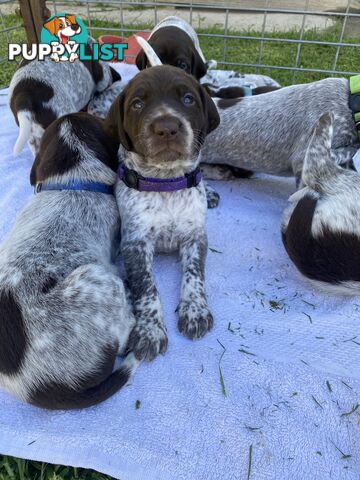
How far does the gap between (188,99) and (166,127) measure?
40 centimetres

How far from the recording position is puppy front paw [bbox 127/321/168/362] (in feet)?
8.78

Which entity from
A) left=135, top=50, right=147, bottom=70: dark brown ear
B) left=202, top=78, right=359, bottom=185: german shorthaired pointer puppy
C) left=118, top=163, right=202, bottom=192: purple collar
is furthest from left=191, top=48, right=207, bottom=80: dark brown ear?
left=118, top=163, right=202, bottom=192: purple collar

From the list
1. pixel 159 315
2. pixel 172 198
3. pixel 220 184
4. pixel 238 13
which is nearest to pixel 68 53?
pixel 220 184

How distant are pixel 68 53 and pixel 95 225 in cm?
287

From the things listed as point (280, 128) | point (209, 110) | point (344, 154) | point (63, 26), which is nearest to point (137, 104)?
point (209, 110)

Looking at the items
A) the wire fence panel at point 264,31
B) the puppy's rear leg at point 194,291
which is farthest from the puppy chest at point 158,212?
the wire fence panel at point 264,31

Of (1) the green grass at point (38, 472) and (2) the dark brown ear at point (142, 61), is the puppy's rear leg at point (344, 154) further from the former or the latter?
(1) the green grass at point (38, 472)

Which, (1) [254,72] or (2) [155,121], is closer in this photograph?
(2) [155,121]

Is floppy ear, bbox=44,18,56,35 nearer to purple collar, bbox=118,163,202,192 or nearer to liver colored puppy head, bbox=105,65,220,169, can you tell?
liver colored puppy head, bbox=105,65,220,169

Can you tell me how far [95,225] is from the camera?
306cm

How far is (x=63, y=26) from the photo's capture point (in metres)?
5.74

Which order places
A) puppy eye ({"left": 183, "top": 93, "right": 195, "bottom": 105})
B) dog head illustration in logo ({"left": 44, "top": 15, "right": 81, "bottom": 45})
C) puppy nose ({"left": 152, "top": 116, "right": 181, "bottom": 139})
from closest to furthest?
puppy nose ({"left": 152, "top": 116, "right": 181, "bottom": 139})
puppy eye ({"left": 183, "top": 93, "right": 195, "bottom": 105})
dog head illustration in logo ({"left": 44, "top": 15, "right": 81, "bottom": 45})

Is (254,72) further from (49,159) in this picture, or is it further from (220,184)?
(49,159)

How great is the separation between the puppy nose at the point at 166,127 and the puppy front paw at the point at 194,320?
1076 millimetres
